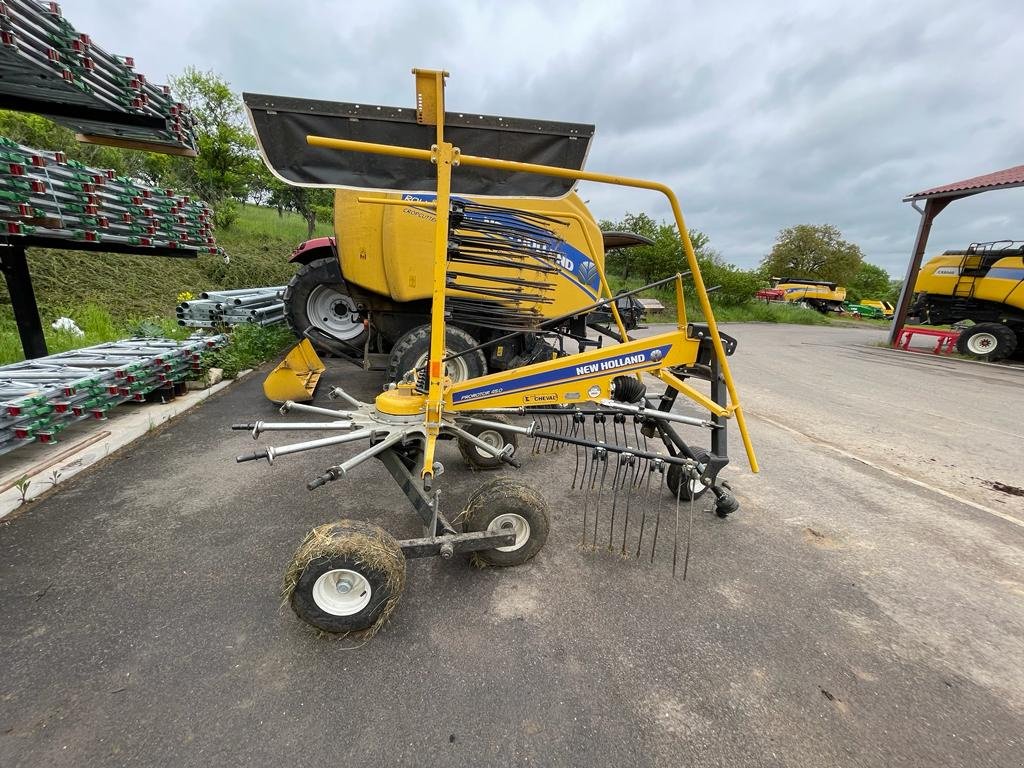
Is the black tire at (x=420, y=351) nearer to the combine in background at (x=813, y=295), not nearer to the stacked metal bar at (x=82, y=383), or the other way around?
the stacked metal bar at (x=82, y=383)

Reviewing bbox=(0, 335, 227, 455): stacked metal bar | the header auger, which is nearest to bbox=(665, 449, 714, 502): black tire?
the header auger

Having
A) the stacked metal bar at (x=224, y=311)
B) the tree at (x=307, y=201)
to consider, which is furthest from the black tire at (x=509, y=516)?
the tree at (x=307, y=201)

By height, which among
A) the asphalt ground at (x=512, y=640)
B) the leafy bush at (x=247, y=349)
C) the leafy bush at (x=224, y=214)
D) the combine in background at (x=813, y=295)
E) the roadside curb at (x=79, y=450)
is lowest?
the asphalt ground at (x=512, y=640)

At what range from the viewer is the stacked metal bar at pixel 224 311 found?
692 centimetres

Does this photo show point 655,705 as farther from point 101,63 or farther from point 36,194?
point 101,63

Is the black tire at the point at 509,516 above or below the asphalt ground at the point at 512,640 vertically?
above

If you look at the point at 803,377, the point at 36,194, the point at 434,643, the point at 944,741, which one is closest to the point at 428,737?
the point at 434,643

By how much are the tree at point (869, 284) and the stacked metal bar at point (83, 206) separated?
177ft

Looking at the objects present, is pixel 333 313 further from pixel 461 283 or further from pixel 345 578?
pixel 345 578

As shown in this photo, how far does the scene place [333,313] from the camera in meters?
6.58

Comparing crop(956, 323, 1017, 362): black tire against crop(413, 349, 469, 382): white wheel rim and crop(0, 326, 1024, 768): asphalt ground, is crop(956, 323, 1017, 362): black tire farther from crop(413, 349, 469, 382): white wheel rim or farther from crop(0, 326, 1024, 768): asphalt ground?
crop(413, 349, 469, 382): white wheel rim

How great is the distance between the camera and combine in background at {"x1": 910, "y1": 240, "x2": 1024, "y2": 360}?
10984 millimetres

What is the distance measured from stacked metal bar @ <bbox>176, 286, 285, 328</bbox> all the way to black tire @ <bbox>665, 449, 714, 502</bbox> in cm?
609

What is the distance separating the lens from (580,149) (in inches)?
102
